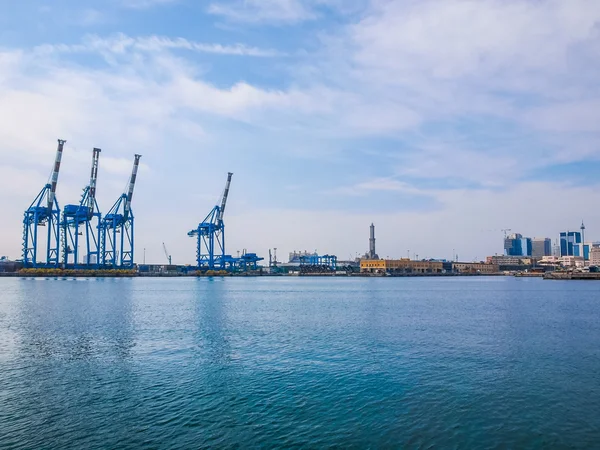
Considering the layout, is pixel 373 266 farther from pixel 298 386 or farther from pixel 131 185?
pixel 298 386

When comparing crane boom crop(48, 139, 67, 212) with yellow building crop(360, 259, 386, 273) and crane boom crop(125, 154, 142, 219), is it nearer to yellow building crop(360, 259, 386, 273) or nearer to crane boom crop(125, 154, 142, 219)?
crane boom crop(125, 154, 142, 219)

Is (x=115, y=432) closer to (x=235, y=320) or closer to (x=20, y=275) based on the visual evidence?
(x=235, y=320)

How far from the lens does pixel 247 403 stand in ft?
43.3

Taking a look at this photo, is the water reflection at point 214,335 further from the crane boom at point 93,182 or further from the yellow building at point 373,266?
the yellow building at point 373,266

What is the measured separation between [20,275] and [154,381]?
11973cm

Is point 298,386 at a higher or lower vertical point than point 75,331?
lower

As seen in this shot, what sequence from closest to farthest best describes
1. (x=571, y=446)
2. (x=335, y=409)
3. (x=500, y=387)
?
1. (x=571, y=446)
2. (x=335, y=409)
3. (x=500, y=387)

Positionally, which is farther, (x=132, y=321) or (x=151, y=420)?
(x=132, y=321)

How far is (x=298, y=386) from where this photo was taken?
48.6ft

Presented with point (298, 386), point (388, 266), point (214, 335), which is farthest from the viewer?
point (388, 266)

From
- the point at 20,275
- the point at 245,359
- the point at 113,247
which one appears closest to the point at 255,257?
the point at 113,247

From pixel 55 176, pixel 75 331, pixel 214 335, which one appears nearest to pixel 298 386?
pixel 214 335

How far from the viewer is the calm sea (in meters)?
10.9

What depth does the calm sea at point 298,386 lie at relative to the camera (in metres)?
10.9
